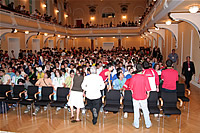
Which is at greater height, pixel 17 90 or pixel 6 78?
pixel 6 78

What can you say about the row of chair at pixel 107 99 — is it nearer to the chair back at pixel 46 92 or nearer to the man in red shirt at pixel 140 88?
the chair back at pixel 46 92

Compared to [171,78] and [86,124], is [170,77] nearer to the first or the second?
[171,78]

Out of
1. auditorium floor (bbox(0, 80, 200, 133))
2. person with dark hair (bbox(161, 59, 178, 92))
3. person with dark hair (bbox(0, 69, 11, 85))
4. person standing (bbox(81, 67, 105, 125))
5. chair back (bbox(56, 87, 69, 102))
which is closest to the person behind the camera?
auditorium floor (bbox(0, 80, 200, 133))

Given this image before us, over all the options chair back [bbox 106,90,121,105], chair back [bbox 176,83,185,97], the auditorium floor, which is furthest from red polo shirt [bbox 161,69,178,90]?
chair back [bbox 106,90,121,105]

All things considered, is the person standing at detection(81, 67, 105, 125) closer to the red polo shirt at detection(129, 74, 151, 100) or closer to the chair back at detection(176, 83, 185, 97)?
the red polo shirt at detection(129, 74, 151, 100)

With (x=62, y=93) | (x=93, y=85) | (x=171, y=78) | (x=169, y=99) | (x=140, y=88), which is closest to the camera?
(x=140, y=88)

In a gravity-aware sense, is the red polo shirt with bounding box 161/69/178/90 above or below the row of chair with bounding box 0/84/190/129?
above

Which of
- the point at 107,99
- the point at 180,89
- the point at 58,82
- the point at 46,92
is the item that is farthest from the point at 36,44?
the point at 180,89

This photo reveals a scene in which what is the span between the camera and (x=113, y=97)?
599 cm

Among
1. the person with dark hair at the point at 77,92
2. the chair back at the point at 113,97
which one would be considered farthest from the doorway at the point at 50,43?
the chair back at the point at 113,97

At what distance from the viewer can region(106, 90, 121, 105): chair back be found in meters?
5.96

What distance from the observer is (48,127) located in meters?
5.67

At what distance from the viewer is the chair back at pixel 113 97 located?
19.6 feet

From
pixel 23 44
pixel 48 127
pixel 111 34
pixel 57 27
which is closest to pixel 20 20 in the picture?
pixel 23 44
